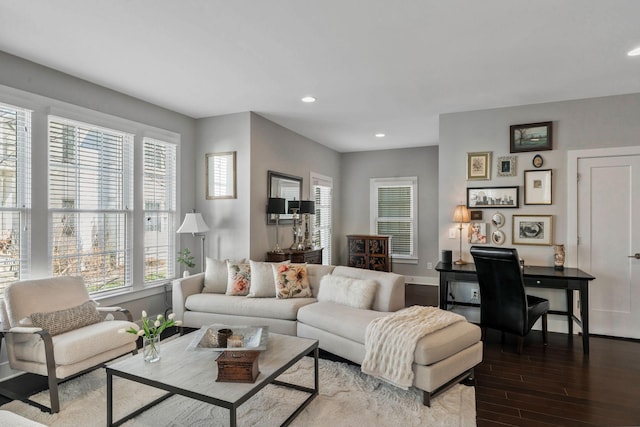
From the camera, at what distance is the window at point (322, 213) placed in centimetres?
668

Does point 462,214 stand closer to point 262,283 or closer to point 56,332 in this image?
point 262,283

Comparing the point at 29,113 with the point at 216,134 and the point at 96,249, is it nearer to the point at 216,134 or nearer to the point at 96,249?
the point at 96,249

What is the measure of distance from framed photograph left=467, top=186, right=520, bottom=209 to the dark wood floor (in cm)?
158

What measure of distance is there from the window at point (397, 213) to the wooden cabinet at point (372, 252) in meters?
0.78

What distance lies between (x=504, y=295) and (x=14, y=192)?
4.57 m

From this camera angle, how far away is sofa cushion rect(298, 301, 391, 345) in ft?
9.80

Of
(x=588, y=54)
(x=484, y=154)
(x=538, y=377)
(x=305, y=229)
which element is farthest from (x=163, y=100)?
(x=538, y=377)

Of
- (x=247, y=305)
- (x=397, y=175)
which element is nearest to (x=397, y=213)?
(x=397, y=175)

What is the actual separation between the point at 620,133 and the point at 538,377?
9.50 ft

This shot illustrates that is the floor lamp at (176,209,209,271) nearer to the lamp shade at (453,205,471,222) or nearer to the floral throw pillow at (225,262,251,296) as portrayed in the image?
the floral throw pillow at (225,262,251,296)

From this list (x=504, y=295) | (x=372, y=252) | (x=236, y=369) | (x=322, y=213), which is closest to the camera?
(x=236, y=369)

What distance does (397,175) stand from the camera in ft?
24.3

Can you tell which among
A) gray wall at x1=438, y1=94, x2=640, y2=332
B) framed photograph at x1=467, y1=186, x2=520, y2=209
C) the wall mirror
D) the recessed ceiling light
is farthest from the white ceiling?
the wall mirror

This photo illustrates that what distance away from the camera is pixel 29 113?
3217 mm
